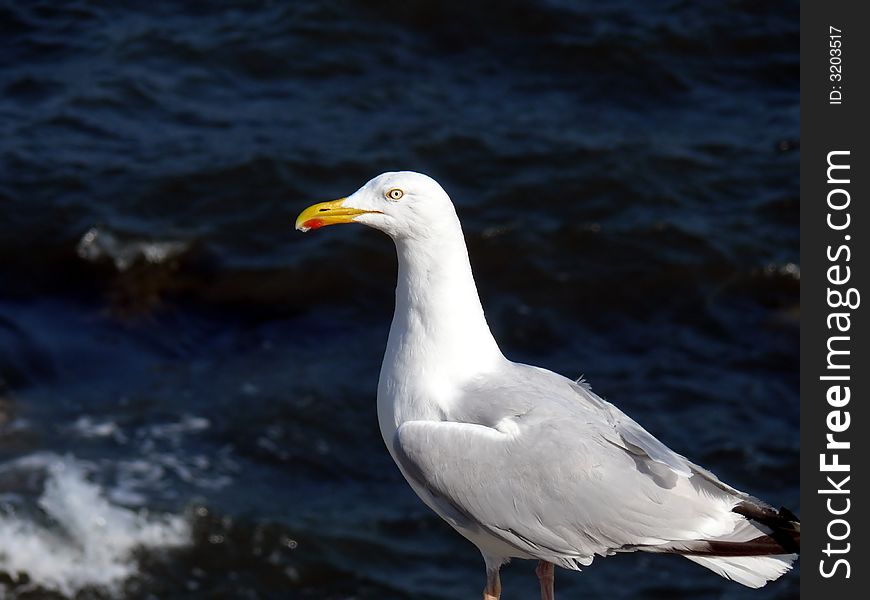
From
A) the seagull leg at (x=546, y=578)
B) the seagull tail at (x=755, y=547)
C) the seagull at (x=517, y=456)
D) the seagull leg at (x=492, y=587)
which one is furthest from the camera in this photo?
the seagull leg at (x=546, y=578)

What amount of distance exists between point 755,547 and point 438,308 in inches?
60.8

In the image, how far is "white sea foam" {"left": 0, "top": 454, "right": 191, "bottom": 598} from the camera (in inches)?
350

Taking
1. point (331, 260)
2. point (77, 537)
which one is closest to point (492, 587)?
point (77, 537)

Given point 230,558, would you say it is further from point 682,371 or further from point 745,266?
point 745,266

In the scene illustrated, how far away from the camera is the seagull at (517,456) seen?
502cm

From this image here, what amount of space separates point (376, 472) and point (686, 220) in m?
4.56

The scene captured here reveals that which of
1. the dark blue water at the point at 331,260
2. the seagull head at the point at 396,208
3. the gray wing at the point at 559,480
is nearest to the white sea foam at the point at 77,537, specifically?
the dark blue water at the point at 331,260

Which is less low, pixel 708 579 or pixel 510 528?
pixel 510 528

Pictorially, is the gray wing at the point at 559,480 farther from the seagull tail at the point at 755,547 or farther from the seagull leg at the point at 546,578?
the seagull leg at the point at 546,578

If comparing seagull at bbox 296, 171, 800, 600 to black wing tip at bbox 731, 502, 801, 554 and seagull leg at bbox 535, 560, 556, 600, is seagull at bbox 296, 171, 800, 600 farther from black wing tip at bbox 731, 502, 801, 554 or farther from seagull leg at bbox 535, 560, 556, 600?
seagull leg at bbox 535, 560, 556, 600

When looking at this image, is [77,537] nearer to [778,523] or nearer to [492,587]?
[492,587]

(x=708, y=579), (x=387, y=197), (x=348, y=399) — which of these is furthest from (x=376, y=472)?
(x=387, y=197)

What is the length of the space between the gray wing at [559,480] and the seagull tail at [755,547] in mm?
58

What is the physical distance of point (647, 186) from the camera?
513 inches
